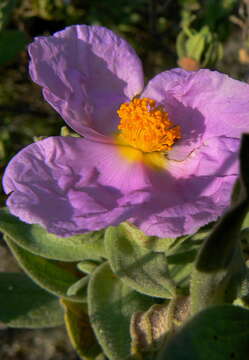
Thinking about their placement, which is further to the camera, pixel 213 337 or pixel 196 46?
pixel 196 46

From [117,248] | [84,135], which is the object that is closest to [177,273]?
[117,248]

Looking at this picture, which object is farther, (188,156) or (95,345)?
(95,345)

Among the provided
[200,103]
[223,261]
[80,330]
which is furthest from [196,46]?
[223,261]

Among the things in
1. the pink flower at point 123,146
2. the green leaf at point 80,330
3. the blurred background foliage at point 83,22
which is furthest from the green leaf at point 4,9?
the green leaf at point 80,330

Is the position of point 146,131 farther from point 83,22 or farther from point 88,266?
point 83,22

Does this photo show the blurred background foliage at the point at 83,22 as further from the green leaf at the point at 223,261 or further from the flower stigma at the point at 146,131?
the green leaf at the point at 223,261

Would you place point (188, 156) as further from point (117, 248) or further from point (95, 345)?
point (95, 345)
